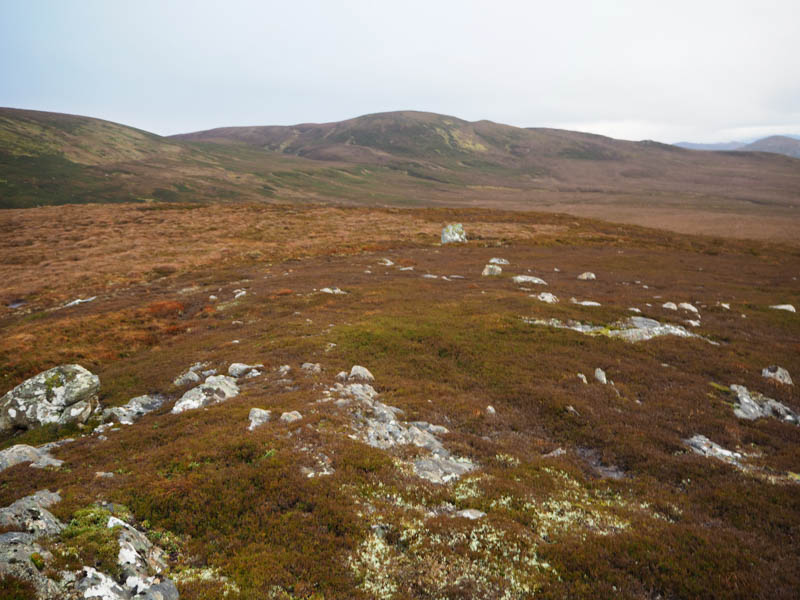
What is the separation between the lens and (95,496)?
10203 millimetres

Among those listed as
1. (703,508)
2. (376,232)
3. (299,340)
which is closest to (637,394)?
(703,508)

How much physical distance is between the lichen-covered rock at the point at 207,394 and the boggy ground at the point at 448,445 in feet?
2.55

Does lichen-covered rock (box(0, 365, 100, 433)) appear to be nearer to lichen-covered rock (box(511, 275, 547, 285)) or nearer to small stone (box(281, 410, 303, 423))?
small stone (box(281, 410, 303, 423))

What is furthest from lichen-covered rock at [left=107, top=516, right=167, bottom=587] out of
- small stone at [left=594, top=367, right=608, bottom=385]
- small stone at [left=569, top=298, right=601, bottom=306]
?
small stone at [left=569, top=298, right=601, bottom=306]

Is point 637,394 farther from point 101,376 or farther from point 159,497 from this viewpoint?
point 101,376

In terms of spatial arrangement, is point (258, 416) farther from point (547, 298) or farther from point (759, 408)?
point (547, 298)

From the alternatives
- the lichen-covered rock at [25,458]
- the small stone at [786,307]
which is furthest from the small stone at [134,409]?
the small stone at [786,307]

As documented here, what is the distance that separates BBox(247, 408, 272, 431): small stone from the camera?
14.3 m

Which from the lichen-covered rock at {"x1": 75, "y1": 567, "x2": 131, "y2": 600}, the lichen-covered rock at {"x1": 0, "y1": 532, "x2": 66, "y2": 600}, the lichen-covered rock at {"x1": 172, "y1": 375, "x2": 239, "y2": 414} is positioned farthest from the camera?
the lichen-covered rock at {"x1": 172, "y1": 375, "x2": 239, "y2": 414}

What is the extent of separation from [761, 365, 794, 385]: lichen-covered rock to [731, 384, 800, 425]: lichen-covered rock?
2.68 m

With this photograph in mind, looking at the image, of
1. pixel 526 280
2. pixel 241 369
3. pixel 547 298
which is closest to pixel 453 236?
pixel 526 280

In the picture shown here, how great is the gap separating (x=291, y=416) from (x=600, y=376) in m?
15.8

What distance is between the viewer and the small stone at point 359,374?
19.3 m

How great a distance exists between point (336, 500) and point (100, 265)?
6968 cm
